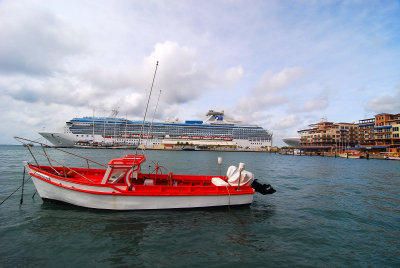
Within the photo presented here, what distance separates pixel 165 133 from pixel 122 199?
3400 inches

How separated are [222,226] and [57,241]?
5766mm

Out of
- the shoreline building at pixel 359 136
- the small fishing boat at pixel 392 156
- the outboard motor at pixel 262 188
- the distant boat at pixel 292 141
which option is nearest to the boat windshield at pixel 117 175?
the outboard motor at pixel 262 188

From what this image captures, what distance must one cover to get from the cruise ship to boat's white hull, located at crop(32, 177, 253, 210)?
69956 millimetres

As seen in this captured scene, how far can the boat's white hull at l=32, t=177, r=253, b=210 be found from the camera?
8.85 meters

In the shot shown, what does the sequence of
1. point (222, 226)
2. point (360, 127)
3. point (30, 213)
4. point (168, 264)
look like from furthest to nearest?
point (360, 127), point (30, 213), point (222, 226), point (168, 264)

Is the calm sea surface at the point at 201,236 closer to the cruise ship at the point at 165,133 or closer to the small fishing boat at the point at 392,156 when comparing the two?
the small fishing boat at the point at 392,156

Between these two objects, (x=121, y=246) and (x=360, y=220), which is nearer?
(x=121, y=246)

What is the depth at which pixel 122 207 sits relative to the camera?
29.4 ft

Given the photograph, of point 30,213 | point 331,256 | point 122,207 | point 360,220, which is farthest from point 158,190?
point 360,220

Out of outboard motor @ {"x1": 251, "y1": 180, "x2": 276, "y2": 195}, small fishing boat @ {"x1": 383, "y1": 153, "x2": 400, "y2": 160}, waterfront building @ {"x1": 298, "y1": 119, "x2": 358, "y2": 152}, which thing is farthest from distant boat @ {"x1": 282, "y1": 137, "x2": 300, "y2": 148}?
outboard motor @ {"x1": 251, "y1": 180, "x2": 276, "y2": 195}

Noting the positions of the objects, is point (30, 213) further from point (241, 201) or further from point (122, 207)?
point (241, 201)

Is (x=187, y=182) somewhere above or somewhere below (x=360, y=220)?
above

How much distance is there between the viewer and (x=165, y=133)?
94188mm

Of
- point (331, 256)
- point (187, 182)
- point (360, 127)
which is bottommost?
point (331, 256)
